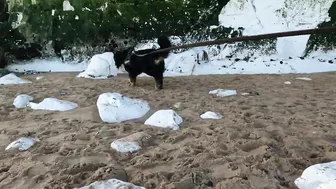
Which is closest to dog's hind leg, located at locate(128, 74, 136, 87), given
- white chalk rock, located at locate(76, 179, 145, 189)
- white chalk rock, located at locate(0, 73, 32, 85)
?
white chalk rock, located at locate(0, 73, 32, 85)

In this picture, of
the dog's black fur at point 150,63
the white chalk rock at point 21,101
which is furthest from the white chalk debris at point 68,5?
the white chalk rock at point 21,101

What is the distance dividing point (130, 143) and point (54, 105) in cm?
103

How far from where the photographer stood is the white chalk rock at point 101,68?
4359 mm

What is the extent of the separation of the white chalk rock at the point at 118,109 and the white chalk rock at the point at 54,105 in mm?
236

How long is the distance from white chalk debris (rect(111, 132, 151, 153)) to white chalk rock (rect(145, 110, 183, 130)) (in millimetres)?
213

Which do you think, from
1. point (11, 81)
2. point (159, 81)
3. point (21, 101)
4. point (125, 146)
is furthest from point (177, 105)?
point (11, 81)

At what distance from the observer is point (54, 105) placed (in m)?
2.86

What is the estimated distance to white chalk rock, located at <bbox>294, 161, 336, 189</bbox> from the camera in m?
1.56

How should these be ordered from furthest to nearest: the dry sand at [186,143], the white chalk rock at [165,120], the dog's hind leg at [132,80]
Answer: the dog's hind leg at [132,80]
the white chalk rock at [165,120]
the dry sand at [186,143]

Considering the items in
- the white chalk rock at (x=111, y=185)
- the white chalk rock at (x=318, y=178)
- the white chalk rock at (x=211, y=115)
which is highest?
the white chalk rock at (x=111, y=185)

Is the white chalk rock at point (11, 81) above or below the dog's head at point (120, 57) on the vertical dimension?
below

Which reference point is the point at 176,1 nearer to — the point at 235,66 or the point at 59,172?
the point at 235,66

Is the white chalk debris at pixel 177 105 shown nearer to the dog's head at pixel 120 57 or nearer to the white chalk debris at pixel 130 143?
the white chalk debris at pixel 130 143

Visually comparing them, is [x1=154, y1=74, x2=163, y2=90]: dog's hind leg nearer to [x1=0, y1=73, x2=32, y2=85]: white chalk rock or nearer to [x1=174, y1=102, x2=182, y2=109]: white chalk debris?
[x1=174, y1=102, x2=182, y2=109]: white chalk debris
